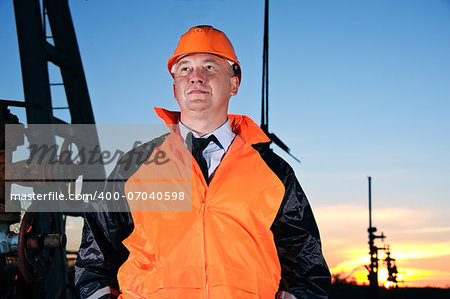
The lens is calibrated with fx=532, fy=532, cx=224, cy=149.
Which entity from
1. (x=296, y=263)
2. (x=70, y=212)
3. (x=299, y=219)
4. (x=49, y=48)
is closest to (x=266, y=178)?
(x=299, y=219)

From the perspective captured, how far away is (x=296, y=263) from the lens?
2.45 meters

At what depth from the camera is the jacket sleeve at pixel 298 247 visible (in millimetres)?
2412

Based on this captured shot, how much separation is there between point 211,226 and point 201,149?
1.36 feet

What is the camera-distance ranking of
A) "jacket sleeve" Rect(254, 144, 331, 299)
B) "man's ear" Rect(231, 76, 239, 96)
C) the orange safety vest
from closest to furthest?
the orange safety vest, "jacket sleeve" Rect(254, 144, 331, 299), "man's ear" Rect(231, 76, 239, 96)

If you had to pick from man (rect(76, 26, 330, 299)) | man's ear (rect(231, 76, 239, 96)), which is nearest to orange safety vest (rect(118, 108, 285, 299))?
man (rect(76, 26, 330, 299))

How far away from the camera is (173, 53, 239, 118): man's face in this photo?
8.39ft

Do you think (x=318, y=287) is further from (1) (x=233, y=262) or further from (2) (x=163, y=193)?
(2) (x=163, y=193)

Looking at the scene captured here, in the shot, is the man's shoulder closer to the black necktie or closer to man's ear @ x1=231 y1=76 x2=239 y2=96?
the black necktie

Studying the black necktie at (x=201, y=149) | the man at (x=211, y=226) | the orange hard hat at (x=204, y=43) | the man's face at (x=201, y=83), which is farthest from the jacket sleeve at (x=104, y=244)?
the orange hard hat at (x=204, y=43)

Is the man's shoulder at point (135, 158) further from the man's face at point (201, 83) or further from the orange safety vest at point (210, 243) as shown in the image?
the man's face at point (201, 83)

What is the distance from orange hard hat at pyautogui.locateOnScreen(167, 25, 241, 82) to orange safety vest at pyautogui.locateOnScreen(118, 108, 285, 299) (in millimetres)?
508

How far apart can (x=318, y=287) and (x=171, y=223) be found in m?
0.72

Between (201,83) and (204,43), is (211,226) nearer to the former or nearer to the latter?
(201,83)

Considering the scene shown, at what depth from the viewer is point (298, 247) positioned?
2.46m
